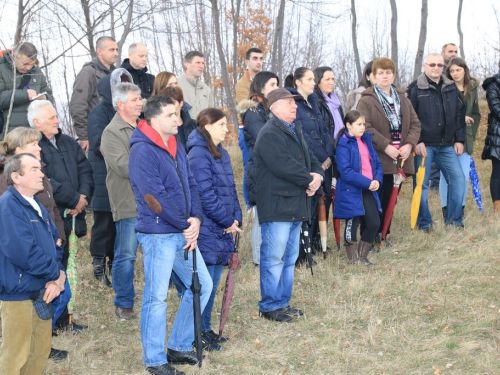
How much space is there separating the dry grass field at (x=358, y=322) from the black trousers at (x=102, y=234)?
434 millimetres

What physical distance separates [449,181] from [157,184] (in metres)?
5.52

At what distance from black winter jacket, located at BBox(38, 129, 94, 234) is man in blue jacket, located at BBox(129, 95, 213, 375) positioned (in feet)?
4.83

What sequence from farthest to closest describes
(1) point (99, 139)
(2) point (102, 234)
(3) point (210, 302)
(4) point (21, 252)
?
1. (2) point (102, 234)
2. (1) point (99, 139)
3. (3) point (210, 302)
4. (4) point (21, 252)

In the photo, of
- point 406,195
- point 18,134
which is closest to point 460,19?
point 406,195

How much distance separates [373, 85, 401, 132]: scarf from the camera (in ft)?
25.6

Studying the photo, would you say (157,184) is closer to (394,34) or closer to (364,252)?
Result: (364,252)

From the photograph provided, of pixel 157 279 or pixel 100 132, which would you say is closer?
A: pixel 157 279

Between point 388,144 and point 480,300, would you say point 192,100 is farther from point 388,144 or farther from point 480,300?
point 480,300

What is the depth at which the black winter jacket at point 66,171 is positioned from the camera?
5.72 metres

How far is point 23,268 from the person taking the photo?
13.3ft

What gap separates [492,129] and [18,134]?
270 inches

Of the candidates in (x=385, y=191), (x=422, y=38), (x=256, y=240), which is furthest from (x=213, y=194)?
(x=422, y=38)

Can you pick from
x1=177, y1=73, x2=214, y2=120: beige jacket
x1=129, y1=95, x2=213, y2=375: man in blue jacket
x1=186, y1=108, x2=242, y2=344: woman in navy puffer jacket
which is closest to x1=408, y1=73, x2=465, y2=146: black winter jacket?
x1=177, y1=73, x2=214, y2=120: beige jacket

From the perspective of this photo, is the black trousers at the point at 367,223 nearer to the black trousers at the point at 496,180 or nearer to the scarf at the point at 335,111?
the scarf at the point at 335,111
